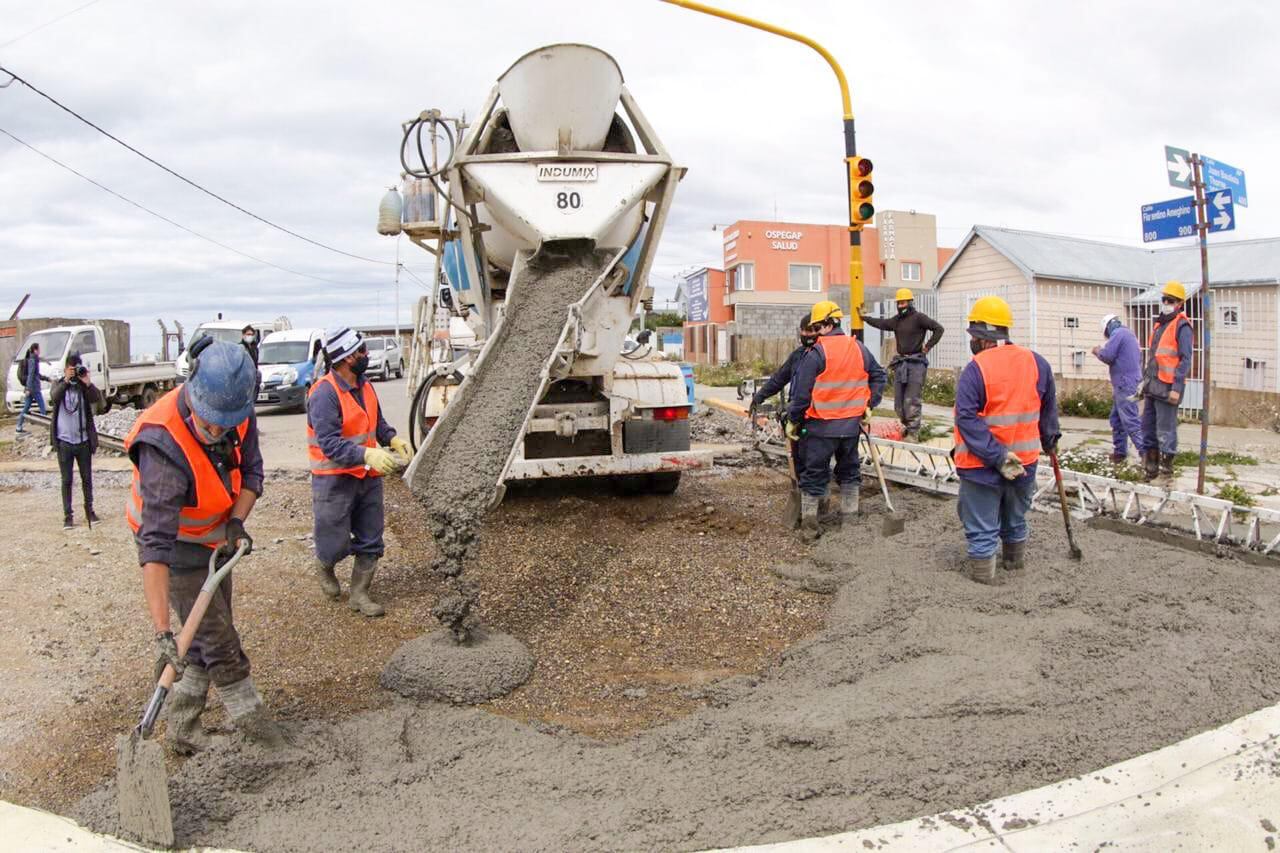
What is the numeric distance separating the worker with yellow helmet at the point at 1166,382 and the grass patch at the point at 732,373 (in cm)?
1379

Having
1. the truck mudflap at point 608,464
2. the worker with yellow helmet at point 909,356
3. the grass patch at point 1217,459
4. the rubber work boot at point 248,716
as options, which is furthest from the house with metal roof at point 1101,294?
the rubber work boot at point 248,716

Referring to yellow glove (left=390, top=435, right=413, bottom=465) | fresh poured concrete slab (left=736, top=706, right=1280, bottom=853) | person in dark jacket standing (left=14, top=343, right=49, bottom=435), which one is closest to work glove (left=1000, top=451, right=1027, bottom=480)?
fresh poured concrete slab (left=736, top=706, right=1280, bottom=853)

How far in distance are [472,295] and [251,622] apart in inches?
121

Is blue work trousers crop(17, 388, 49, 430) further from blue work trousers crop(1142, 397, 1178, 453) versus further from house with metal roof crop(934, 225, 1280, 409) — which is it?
house with metal roof crop(934, 225, 1280, 409)

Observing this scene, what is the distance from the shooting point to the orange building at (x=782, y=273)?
117 feet

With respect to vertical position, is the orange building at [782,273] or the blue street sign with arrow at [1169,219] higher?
the orange building at [782,273]

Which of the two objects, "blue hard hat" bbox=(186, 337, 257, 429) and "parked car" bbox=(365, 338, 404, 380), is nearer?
"blue hard hat" bbox=(186, 337, 257, 429)

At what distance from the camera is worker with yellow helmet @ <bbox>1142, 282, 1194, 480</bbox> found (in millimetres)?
7426

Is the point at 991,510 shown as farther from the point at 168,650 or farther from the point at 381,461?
the point at 168,650

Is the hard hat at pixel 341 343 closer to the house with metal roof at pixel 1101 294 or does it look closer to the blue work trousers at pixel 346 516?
the blue work trousers at pixel 346 516

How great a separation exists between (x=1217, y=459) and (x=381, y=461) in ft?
27.2

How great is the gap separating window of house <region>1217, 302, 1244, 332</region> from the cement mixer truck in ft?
38.7

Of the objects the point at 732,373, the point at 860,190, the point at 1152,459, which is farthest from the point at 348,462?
the point at 732,373

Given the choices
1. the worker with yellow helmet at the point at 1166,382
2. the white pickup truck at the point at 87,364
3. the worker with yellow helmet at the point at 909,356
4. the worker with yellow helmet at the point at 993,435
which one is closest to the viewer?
the worker with yellow helmet at the point at 993,435
